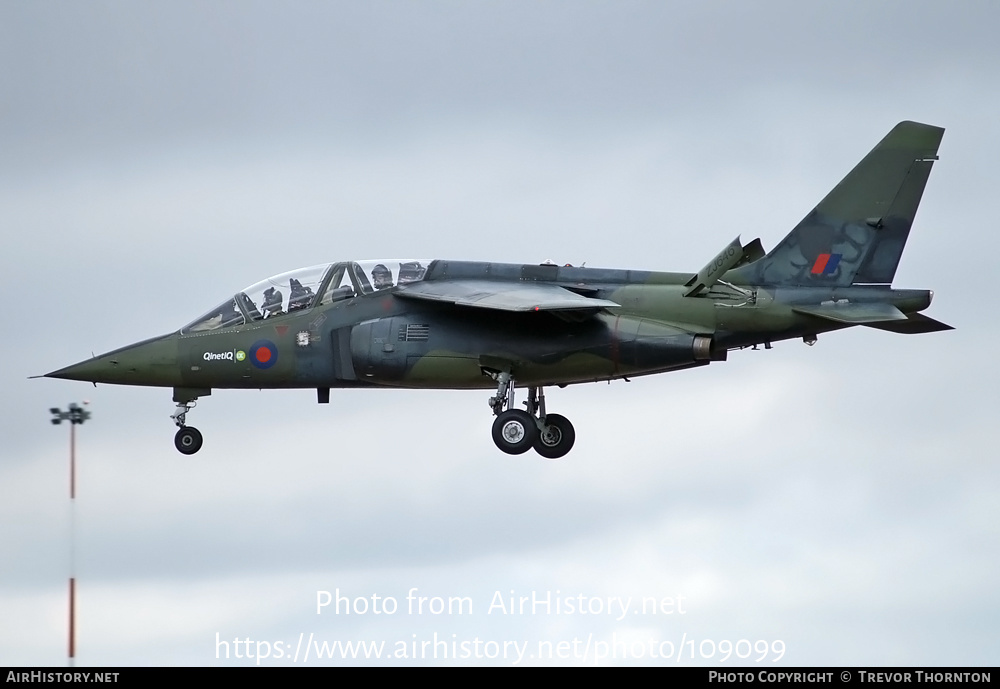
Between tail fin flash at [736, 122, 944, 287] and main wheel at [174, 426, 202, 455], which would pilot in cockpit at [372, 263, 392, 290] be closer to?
main wheel at [174, 426, 202, 455]

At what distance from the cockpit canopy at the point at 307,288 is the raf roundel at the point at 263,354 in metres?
0.65

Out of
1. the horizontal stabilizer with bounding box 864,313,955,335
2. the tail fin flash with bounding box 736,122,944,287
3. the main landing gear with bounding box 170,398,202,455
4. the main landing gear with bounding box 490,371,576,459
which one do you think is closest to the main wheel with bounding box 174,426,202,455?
the main landing gear with bounding box 170,398,202,455

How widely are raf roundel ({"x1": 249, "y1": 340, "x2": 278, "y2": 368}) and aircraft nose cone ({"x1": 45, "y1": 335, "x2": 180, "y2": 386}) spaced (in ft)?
6.23

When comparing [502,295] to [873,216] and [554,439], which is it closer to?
[554,439]

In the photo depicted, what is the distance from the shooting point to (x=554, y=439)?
145ft

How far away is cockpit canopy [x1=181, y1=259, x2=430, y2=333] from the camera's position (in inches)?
1721

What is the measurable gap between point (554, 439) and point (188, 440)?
8.38 m

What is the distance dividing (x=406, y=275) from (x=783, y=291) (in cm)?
818
